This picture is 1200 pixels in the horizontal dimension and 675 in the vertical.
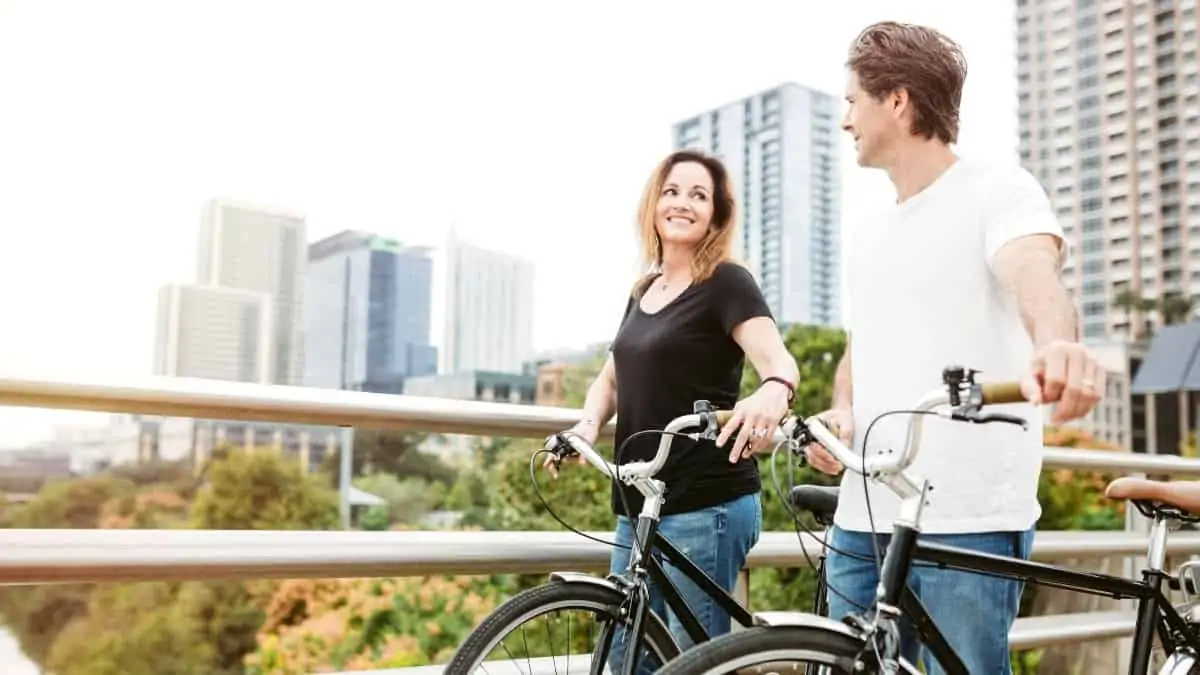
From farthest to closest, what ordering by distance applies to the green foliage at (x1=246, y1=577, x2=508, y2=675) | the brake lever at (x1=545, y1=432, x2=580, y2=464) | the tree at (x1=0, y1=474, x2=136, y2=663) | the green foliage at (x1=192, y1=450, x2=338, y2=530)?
the green foliage at (x1=192, y1=450, x2=338, y2=530), the tree at (x1=0, y1=474, x2=136, y2=663), the green foliage at (x1=246, y1=577, x2=508, y2=675), the brake lever at (x1=545, y1=432, x2=580, y2=464)

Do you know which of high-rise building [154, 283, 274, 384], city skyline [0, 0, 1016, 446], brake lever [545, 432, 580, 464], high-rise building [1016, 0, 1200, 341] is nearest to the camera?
brake lever [545, 432, 580, 464]

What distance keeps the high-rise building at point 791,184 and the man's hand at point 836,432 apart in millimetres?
65816

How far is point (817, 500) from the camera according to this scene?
6.59ft

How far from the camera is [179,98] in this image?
53.5 meters

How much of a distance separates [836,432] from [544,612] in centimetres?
60

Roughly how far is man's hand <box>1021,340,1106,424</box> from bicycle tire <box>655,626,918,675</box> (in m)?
0.38

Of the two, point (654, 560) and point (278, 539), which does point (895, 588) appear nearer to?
point (654, 560)

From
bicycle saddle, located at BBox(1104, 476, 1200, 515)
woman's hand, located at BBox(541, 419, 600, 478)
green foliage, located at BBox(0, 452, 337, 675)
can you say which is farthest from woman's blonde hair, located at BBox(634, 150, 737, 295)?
green foliage, located at BBox(0, 452, 337, 675)

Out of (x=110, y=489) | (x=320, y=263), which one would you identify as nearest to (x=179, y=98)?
(x=320, y=263)

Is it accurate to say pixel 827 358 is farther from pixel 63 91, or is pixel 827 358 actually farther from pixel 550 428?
pixel 63 91

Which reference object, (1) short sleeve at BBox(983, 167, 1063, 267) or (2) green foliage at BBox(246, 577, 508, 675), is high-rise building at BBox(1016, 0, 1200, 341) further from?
(1) short sleeve at BBox(983, 167, 1063, 267)

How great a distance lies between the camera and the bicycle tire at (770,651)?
1.35 metres

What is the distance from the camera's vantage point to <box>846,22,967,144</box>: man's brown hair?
1.85 meters

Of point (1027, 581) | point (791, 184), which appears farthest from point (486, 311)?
point (1027, 581)
